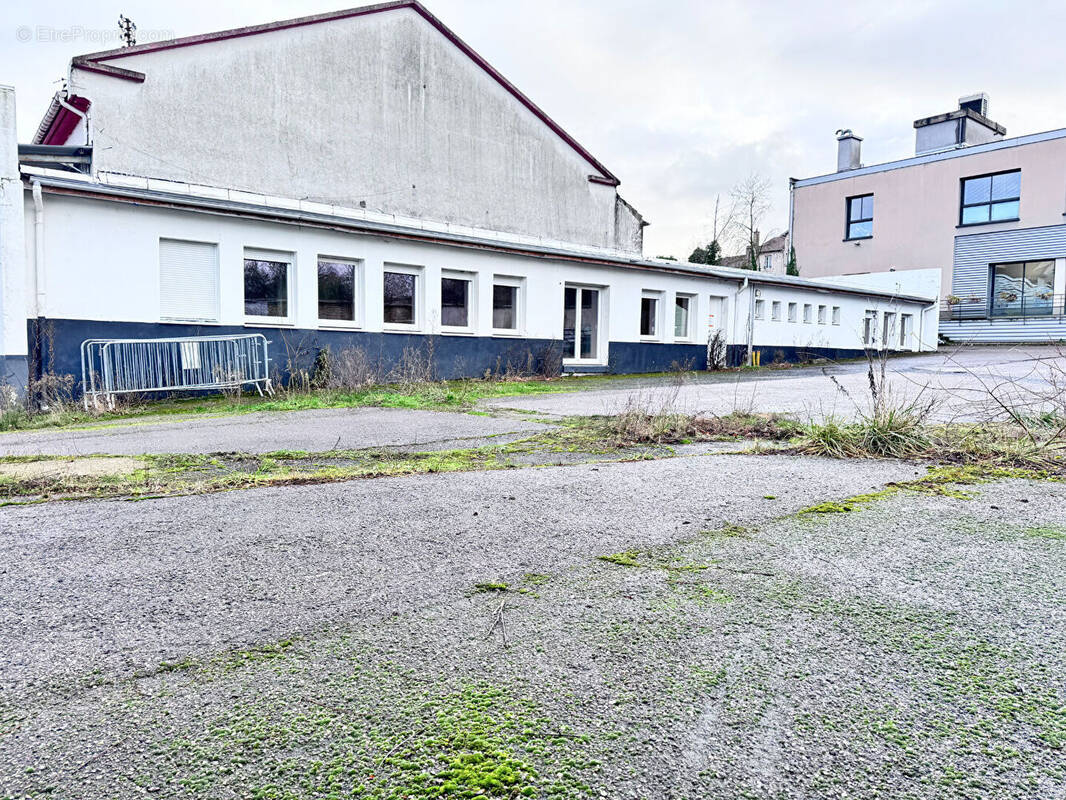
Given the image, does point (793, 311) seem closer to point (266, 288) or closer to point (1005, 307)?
point (1005, 307)

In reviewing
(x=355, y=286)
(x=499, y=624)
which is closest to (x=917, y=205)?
(x=355, y=286)

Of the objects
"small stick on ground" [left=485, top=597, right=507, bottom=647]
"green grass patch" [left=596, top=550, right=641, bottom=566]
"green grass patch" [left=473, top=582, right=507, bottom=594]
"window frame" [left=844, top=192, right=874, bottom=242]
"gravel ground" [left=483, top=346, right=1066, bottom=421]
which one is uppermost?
"window frame" [left=844, top=192, right=874, bottom=242]

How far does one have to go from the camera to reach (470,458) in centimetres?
564

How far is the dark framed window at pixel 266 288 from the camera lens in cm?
1399

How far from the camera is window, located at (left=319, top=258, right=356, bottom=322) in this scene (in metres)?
15.0

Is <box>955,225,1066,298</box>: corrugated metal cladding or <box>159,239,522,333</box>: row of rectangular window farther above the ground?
<box>955,225,1066,298</box>: corrugated metal cladding

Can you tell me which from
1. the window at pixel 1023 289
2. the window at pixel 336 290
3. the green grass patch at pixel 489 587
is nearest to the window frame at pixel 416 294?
the window at pixel 336 290

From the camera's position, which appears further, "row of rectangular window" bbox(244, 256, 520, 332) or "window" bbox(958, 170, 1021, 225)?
"window" bbox(958, 170, 1021, 225)

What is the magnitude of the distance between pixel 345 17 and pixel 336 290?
9567 mm

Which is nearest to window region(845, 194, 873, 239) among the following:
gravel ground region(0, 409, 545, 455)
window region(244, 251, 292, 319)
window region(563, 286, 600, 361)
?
window region(563, 286, 600, 361)

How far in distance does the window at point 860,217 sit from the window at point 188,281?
35.9 metres

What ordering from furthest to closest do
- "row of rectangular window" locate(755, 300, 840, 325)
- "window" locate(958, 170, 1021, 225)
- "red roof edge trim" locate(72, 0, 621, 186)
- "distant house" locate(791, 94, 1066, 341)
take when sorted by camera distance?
"window" locate(958, 170, 1021, 225) → "distant house" locate(791, 94, 1066, 341) → "row of rectangular window" locate(755, 300, 840, 325) → "red roof edge trim" locate(72, 0, 621, 186)

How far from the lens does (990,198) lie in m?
35.2

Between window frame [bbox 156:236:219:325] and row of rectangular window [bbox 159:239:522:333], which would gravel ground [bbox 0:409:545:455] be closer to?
window frame [bbox 156:236:219:325]
